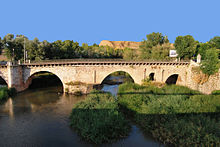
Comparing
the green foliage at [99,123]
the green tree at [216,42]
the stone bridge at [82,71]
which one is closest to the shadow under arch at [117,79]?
the stone bridge at [82,71]

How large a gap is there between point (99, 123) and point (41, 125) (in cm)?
842

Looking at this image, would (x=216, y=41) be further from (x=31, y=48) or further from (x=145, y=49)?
(x=31, y=48)

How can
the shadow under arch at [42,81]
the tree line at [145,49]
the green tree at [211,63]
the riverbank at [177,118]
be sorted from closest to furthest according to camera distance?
the riverbank at [177,118] → the green tree at [211,63] → the tree line at [145,49] → the shadow under arch at [42,81]

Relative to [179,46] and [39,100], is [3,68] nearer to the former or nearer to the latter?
[39,100]

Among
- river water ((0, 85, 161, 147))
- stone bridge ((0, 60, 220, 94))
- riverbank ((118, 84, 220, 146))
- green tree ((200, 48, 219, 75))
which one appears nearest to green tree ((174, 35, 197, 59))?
stone bridge ((0, 60, 220, 94))

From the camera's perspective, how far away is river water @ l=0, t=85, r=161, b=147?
55.1 feet

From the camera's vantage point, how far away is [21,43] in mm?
44812

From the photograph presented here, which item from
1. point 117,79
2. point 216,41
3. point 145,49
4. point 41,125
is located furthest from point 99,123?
point 216,41

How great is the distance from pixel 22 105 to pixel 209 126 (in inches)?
1067

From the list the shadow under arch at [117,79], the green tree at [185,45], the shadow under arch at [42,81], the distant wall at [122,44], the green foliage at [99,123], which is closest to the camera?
the green foliage at [99,123]

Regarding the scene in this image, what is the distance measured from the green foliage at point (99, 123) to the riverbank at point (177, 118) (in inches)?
103

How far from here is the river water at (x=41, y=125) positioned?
55.1ft

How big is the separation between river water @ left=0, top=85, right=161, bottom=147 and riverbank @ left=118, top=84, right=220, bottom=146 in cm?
144

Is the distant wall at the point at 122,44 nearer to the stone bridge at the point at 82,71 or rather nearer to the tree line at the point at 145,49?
the tree line at the point at 145,49
